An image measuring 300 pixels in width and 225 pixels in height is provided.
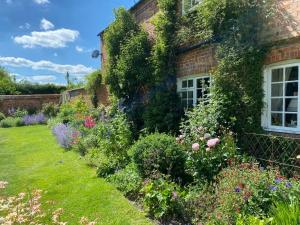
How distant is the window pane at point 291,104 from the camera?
A: 664 centimetres

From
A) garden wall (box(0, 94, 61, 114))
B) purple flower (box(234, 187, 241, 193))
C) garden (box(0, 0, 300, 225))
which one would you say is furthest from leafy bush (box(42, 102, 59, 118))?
purple flower (box(234, 187, 241, 193))

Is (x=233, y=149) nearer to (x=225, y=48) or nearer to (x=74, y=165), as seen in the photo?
(x=225, y=48)

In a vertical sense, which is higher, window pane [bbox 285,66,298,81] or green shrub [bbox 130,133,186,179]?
window pane [bbox 285,66,298,81]

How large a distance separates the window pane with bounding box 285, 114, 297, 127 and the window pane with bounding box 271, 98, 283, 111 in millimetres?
243

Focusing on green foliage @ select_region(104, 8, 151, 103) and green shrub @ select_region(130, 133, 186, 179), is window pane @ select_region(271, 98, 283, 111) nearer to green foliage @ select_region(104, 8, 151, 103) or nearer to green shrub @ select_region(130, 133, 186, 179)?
green shrub @ select_region(130, 133, 186, 179)

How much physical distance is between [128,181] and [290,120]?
3803 millimetres

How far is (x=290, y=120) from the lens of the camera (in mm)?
6781

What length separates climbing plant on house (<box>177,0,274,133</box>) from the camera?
23.0ft

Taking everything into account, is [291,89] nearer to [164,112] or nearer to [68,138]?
[164,112]

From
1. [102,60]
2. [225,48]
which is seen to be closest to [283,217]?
[225,48]

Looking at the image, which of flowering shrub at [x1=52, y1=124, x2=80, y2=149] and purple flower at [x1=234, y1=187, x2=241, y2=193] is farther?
flowering shrub at [x1=52, y1=124, x2=80, y2=149]

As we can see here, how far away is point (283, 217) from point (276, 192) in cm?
75

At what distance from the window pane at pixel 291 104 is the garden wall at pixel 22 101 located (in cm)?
2395

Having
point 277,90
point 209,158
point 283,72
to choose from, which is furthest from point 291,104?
point 209,158
